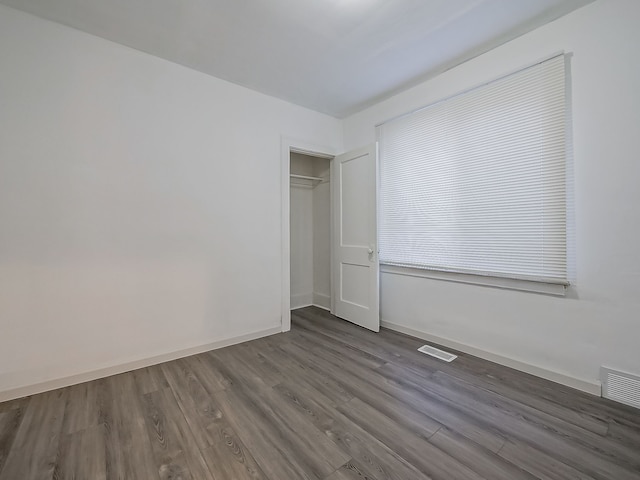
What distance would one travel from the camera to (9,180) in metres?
1.92

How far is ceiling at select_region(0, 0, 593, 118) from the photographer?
1918 millimetres

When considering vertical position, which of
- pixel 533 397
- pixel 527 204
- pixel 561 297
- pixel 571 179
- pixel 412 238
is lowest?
pixel 533 397

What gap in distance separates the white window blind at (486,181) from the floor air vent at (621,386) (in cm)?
66

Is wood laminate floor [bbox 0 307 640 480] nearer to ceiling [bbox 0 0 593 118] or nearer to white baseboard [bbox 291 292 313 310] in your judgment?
white baseboard [bbox 291 292 313 310]

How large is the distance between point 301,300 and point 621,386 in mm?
3429

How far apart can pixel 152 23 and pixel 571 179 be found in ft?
10.9

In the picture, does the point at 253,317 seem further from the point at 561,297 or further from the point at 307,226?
the point at 561,297

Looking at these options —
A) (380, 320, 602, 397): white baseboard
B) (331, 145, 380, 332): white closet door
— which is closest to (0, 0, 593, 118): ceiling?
(331, 145, 380, 332): white closet door

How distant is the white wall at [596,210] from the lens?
70.5 inches

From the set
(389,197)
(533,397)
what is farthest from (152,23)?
(533,397)

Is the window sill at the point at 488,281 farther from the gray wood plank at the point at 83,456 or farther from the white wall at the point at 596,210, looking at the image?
the gray wood plank at the point at 83,456

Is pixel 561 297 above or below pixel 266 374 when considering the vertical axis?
above

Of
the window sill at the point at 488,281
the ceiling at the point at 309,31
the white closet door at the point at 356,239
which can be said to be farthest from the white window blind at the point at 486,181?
the ceiling at the point at 309,31

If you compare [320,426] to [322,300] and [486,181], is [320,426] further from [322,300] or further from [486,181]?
[322,300]
